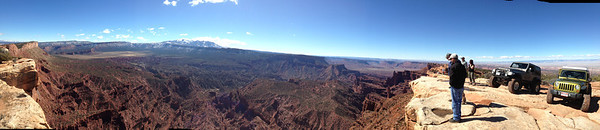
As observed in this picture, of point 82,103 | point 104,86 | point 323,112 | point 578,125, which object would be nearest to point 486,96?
point 578,125

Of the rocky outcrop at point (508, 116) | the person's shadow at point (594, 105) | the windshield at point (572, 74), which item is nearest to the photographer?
the rocky outcrop at point (508, 116)

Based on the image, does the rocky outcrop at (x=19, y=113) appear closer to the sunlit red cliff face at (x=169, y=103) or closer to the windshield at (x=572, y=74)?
the windshield at (x=572, y=74)

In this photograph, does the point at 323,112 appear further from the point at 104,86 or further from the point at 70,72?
the point at 70,72

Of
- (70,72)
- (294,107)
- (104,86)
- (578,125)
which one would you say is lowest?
(294,107)

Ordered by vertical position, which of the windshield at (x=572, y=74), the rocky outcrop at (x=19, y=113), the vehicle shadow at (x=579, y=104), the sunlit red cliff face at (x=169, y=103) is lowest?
the sunlit red cliff face at (x=169, y=103)

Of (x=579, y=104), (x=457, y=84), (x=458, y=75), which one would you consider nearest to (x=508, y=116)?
(x=457, y=84)

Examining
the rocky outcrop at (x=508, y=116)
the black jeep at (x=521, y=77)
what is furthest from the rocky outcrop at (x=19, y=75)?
the black jeep at (x=521, y=77)
